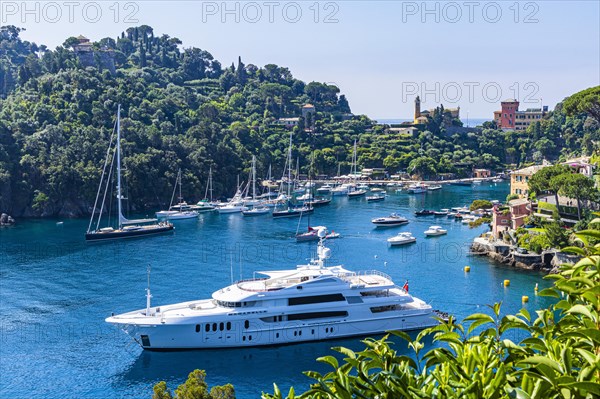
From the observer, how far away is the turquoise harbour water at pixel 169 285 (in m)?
26.9

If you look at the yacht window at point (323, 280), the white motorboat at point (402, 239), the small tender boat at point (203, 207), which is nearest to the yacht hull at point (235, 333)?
the yacht window at point (323, 280)

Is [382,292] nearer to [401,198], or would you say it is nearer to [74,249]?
[74,249]

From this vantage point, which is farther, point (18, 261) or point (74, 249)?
point (74, 249)

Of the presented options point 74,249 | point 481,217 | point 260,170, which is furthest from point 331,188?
point 74,249

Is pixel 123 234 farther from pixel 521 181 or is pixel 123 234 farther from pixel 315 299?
pixel 521 181

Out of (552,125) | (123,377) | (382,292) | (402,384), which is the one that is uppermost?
(552,125)

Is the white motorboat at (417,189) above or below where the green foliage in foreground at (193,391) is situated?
above

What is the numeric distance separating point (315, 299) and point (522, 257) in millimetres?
21220

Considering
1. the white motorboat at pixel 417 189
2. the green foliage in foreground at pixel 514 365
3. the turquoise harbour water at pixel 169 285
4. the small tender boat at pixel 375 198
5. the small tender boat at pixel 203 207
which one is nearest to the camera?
the green foliage in foreground at pixel 514 365

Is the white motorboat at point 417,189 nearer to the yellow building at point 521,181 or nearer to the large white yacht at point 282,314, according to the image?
the yellow building at point 521,181

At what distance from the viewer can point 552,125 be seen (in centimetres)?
12538

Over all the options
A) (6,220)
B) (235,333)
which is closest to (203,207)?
(6,220)

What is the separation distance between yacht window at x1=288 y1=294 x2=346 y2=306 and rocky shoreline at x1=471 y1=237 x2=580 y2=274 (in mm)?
18204

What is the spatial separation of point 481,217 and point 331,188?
1359 inches
